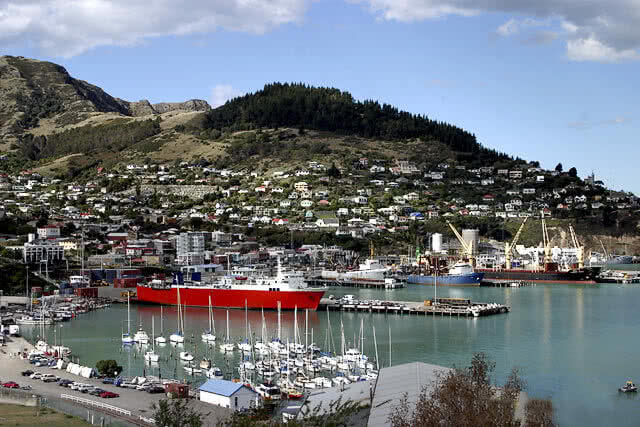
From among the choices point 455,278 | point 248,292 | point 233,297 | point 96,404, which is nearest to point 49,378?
point 96,404

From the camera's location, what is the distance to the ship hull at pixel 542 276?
61.9m

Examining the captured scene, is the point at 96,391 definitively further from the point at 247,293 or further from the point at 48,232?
the point at 48,232

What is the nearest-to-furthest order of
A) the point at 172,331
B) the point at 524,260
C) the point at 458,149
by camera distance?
the point at 172,331 → the point at 524,260 → the point at 458,149

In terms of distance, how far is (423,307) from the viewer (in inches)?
1625

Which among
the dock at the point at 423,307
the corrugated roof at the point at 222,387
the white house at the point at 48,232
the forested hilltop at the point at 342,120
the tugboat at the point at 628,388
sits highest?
the forested hilltop at the point at 342,120

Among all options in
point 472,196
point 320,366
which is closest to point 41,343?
point 320,366

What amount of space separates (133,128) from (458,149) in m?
44.9

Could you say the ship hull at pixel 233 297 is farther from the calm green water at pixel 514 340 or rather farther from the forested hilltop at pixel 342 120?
the forested hilltop at pixel 342 120

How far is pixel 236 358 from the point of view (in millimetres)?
27516

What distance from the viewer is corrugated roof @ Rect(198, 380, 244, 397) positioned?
1998 cm

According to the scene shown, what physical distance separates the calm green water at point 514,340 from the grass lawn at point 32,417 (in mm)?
6053

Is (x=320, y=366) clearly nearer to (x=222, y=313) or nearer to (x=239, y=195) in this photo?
(x=222, y=313)

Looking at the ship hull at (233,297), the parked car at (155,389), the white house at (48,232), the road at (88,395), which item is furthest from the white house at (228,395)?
the white house at (48,232)

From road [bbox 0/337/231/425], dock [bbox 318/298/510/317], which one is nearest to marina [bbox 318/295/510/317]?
dock [bbox 318/298/510/317]
